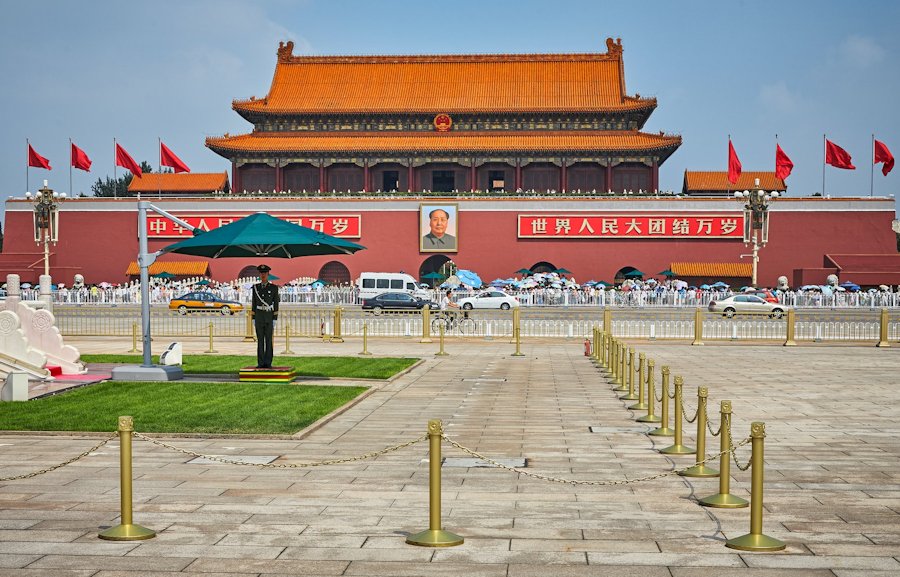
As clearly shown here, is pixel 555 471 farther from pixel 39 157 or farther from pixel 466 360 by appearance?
pixel 39 157

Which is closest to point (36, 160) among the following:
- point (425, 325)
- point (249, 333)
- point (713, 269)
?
point (249, 333)

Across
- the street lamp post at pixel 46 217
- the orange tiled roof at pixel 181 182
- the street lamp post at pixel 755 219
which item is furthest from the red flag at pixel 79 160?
the street lamp post at pixel 755 219

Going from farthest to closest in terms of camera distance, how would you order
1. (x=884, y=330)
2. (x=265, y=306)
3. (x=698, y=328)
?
1. (x=698, y=328)
2. (x=884, y=330)
3. (x=265, y=306)

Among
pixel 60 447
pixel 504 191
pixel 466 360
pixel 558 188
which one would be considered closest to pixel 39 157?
pixel 504 191

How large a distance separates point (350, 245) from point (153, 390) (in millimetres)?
4408

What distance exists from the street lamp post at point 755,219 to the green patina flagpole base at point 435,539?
135ft

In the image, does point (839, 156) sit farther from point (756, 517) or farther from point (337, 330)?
point (756, 517)

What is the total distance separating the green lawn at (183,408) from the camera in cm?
1160

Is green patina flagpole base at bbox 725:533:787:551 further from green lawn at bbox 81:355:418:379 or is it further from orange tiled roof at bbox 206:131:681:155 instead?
orange tiled roof at bbox 206:131:681:155

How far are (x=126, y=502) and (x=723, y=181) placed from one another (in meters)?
52.4

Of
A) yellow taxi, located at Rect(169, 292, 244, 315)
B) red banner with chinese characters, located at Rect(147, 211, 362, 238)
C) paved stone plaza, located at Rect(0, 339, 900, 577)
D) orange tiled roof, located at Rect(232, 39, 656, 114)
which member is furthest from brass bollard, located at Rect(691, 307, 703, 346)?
orange tiled roof, located at Rect(232, 39, 656, 114)

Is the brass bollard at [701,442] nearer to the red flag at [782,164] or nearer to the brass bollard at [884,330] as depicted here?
the brass bollard at [884,330]

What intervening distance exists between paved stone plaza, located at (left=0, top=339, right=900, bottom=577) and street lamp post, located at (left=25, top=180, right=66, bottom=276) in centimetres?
3869

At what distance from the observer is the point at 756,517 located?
6.75 m
